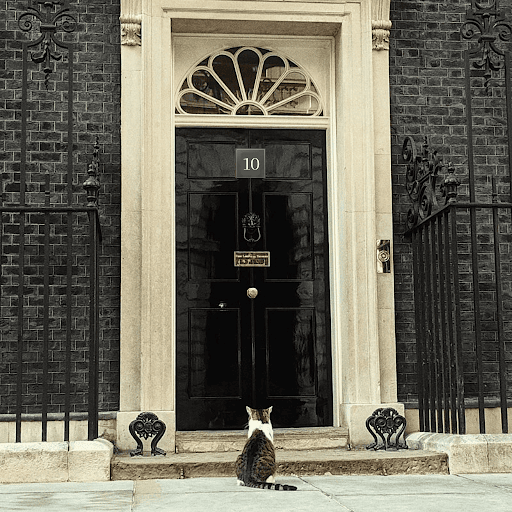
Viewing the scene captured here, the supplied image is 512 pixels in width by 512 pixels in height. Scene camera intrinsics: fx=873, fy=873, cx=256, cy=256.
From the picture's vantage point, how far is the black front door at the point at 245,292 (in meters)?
7.48

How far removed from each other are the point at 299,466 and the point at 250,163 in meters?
2.82

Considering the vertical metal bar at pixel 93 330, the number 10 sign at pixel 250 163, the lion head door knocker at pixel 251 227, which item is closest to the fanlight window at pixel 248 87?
the number 10 sign at pixel 250 163

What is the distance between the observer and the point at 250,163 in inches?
305

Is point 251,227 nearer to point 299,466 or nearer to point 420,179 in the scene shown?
point 420,179

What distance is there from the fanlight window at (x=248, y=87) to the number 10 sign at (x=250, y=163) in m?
0.37

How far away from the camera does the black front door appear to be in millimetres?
7480

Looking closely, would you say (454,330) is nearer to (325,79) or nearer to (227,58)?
(325,79)

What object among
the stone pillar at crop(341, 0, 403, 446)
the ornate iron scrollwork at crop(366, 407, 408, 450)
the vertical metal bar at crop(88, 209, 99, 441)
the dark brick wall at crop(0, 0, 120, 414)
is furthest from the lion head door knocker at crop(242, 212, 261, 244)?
the ornate iron scrollwork at crop(366, 407, 408, 450)

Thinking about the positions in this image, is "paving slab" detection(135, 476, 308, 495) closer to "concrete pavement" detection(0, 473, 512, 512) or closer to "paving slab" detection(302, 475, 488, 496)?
"concrete pavement" detection(0, 473, 512, 512)

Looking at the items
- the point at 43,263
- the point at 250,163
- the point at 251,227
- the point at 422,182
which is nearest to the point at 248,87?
the point at 250,163

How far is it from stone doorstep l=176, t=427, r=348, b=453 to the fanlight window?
2.82 meters

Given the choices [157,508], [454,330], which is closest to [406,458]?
[454,330]

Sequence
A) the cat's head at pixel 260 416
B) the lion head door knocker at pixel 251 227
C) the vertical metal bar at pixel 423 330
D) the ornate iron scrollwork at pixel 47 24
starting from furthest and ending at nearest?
the lion head door knocker at pixel 251 227 → the vertical metal bar at pixel 423 330 → the ornate iron scrollwork at pixel 47 24 → the cat's head at pixel 260 416

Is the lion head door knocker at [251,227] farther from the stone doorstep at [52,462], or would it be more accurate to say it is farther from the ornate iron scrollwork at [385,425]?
the stone doorstep at [52,462]
